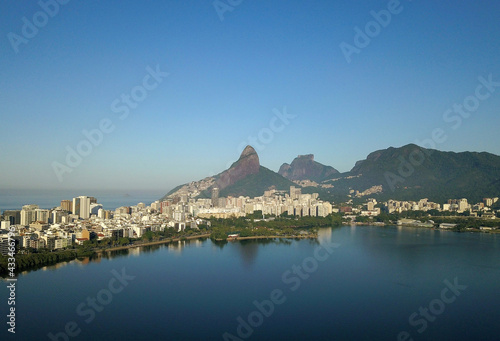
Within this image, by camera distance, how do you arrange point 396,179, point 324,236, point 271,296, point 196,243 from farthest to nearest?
point 396,179, point 324,236, point 196,243, point 271,296

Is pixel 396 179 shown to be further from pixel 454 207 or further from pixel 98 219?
pixel 98 219

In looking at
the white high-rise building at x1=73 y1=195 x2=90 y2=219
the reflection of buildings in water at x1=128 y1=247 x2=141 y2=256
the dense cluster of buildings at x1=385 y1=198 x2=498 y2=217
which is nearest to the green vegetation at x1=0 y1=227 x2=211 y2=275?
the reflection of buildings in water at x1=128 y1=247 x2=141 y2=256

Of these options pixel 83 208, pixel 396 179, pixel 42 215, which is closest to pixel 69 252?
pixel 42 215

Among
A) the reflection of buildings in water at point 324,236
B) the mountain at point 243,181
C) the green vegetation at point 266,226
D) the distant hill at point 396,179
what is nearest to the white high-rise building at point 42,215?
the green vegetation at point 266,226

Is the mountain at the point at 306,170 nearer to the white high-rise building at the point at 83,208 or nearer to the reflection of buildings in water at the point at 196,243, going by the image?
the white high-rise building at the point at 83,208

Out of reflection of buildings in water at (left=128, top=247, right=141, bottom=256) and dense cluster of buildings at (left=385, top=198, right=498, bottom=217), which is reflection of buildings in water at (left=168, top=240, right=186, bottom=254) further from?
dense cluster of buildings at (left=385, top=198, right=498, bottom=217)
